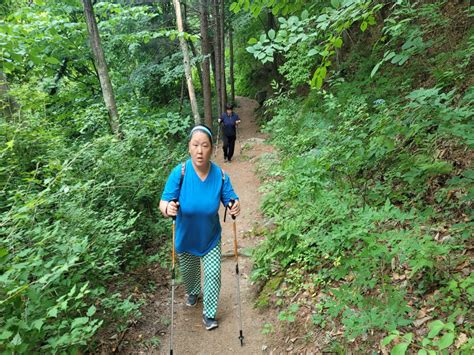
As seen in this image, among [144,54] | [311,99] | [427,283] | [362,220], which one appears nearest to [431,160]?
[362,220]

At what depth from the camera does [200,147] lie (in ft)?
12.2

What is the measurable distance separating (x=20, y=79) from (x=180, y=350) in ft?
34.5

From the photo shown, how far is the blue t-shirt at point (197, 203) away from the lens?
151 inches

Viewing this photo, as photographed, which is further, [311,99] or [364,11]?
[311,99]

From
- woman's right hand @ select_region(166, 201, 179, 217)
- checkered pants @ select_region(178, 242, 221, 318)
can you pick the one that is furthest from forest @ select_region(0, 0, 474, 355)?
woman's right hand @ select_region(166, 201, 179, 217)

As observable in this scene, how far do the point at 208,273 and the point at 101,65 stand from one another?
5705 mm

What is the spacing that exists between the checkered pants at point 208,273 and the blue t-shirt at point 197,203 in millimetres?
129

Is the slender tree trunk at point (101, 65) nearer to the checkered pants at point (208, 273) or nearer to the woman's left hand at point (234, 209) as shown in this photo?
the checkered pants at point (208, 273)

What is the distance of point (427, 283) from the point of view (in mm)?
3188

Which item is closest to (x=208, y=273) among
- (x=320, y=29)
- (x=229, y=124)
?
(x=320, y=29)

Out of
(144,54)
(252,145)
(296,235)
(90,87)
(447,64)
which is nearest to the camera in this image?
(296,235)

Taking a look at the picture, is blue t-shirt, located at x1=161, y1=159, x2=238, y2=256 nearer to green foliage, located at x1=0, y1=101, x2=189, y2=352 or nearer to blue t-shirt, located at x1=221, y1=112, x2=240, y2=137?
green foliage, located at x1=0, y1=101, x2=189, y2=352

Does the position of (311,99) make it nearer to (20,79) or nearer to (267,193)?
(267,193)

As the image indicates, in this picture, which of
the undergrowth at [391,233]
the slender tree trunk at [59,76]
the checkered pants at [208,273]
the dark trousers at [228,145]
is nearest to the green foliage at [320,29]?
the undergrowth at [391,233]
